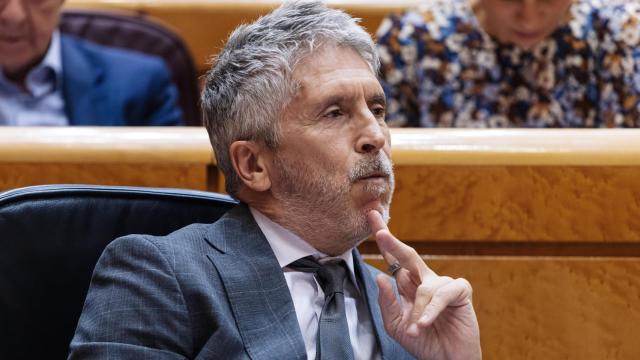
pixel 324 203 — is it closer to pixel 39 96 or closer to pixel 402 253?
pixel 402 253

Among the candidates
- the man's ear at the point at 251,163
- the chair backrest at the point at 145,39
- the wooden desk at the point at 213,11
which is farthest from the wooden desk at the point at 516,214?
the wooden desk at the point at 213,11

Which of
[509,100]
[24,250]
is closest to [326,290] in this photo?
[24,250]

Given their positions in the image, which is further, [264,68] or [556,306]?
[556,306]

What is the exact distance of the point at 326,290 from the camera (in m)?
0.70

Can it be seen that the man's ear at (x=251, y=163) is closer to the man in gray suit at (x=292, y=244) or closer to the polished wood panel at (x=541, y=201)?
the man in gray suit at (x=292, y=244)

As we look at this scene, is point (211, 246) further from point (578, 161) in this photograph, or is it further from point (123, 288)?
point (578, 161)

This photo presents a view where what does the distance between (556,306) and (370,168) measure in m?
0.23

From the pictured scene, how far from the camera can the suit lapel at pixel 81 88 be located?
128 centimetres

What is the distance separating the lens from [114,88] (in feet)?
4.29

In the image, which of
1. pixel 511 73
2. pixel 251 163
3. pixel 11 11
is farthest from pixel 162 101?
pixel 251 163

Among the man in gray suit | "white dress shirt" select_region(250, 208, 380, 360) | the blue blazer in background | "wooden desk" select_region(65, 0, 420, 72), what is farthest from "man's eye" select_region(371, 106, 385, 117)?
"wooden desk" select_region(65, 0, 420, 72)

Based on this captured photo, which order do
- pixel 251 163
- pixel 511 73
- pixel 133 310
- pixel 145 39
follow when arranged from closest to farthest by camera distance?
pixel 133 310 → pixel 251 163 → pixel 511 73 → pixel 145 39

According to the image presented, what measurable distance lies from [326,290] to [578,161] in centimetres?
26

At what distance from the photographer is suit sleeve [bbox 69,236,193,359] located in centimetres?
61
